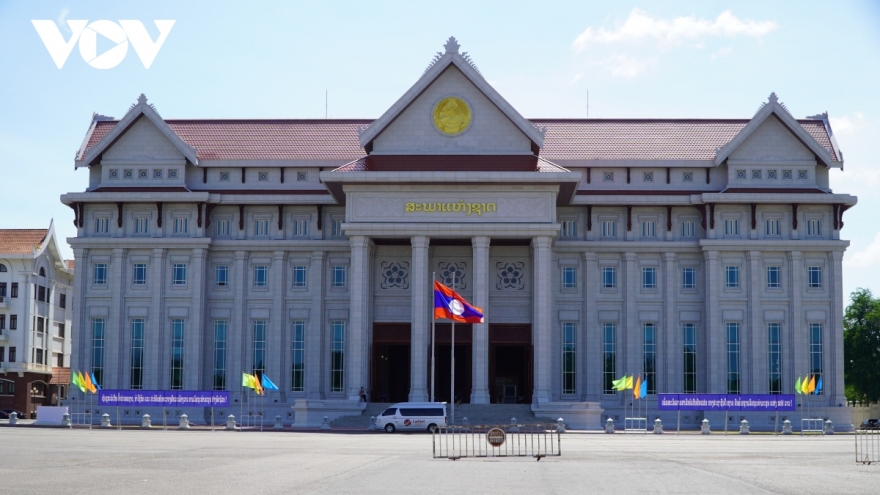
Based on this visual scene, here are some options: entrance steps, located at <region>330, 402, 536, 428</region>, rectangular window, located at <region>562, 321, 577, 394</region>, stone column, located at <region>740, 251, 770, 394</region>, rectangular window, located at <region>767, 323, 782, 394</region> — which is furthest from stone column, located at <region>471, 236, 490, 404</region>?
rectangular window, located at <region>767, 323, 782, 394</region>

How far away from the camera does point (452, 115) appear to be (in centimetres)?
7669

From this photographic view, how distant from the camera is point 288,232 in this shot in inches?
3250

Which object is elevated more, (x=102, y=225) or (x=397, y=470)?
(x=102, y=225)

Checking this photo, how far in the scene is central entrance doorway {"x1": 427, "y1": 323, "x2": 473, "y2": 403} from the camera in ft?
261

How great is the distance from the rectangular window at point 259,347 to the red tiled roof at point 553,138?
38.8 ft

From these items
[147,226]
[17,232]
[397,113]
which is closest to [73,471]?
[397,113]

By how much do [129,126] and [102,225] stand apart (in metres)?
7.21

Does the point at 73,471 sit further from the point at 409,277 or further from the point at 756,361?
the point at 756,361

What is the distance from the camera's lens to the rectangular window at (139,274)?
81812 millimetres

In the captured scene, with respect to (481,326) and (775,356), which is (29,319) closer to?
(481,326)

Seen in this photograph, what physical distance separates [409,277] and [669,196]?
739 inches

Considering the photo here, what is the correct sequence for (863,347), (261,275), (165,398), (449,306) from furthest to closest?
(863,347) < (261,275) < (165,398) < (449,306)

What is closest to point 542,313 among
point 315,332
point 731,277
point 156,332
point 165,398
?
point 731,277

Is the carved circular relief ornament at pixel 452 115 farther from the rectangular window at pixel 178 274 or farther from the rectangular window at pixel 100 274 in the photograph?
the rectangular window at pixel 100 274
